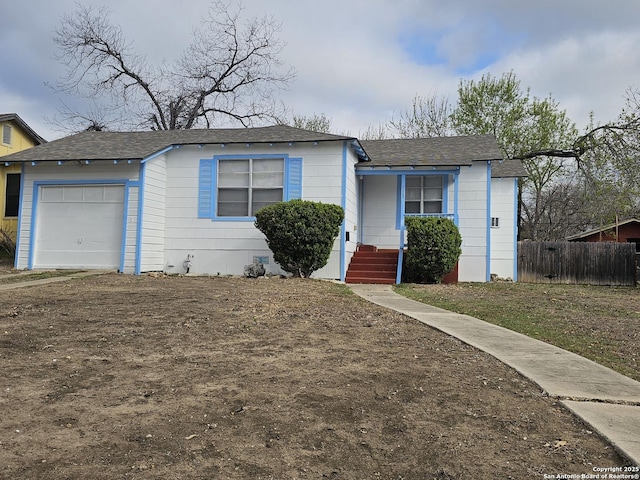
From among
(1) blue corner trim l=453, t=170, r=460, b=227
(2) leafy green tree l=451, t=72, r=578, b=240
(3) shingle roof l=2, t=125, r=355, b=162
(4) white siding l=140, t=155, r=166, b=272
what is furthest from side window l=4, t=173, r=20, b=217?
(2) leafy green tree l=451, t=72, r=578, b=240

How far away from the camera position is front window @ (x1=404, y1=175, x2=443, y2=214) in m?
15.4

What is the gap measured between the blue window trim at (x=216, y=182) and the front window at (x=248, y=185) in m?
0.10

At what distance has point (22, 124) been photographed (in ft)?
66.4

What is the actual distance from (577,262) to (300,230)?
1103cm

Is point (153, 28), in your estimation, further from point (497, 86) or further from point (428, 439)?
point (428, 439)

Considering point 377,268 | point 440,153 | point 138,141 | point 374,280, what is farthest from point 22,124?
point 440,153

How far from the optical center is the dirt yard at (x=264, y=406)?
103 inches

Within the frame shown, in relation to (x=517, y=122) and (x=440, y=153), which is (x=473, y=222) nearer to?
(x=440, y=153)

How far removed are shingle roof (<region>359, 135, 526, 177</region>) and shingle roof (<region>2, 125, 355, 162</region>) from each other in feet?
8.39

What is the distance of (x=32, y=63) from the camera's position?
22516 millimetres

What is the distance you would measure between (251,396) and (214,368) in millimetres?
808

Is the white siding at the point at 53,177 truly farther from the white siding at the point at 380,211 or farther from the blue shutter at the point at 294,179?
the white siding at the point at 380,211

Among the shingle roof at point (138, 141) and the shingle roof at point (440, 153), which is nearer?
the shingle roof at point (138, 141)

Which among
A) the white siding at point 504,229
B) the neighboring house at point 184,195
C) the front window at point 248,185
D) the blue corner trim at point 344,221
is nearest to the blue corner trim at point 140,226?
the neighboring house at point 184,195
